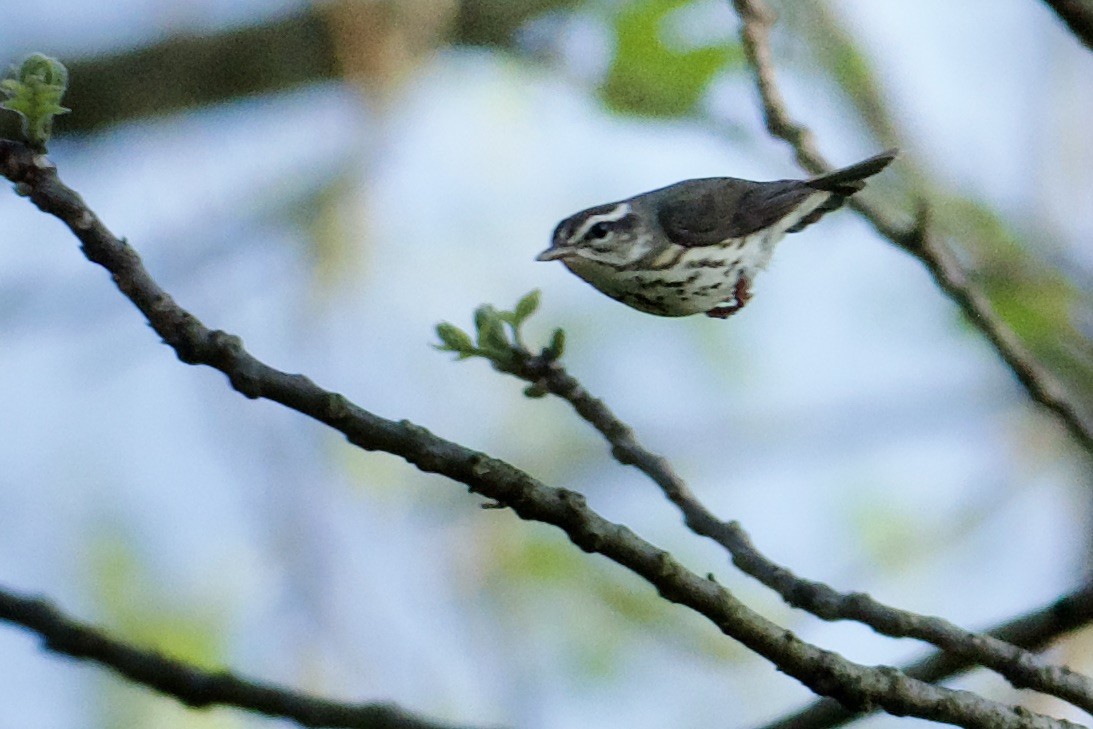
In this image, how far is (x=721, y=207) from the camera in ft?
11.2

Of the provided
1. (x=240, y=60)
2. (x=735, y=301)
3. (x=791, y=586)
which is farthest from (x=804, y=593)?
(x=240, y=60)

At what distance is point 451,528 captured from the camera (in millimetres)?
7215

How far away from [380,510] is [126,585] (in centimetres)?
140

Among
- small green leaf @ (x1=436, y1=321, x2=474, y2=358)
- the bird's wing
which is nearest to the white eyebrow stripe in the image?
the bird's wing

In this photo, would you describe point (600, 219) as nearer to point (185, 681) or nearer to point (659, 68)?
point (659, 68)

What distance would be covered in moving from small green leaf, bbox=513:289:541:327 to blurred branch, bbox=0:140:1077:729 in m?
0.63

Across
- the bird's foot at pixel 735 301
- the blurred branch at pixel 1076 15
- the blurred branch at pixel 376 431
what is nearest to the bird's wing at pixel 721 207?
the bird's foot at pixel 735 301

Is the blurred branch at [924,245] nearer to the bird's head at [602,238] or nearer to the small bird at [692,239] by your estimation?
the small bird at [692,239]

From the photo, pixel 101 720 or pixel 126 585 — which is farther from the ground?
pixel 126 585

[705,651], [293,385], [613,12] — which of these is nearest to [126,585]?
[705,651]

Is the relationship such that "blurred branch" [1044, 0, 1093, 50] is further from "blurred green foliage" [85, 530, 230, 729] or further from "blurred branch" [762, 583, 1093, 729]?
"blurred green foliage" [85, 530, 230, 729]

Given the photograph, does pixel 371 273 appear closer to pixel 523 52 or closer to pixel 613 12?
pixel 523 52

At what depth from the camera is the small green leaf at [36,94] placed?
1.85 meters

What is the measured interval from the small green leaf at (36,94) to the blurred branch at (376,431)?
34 mm
